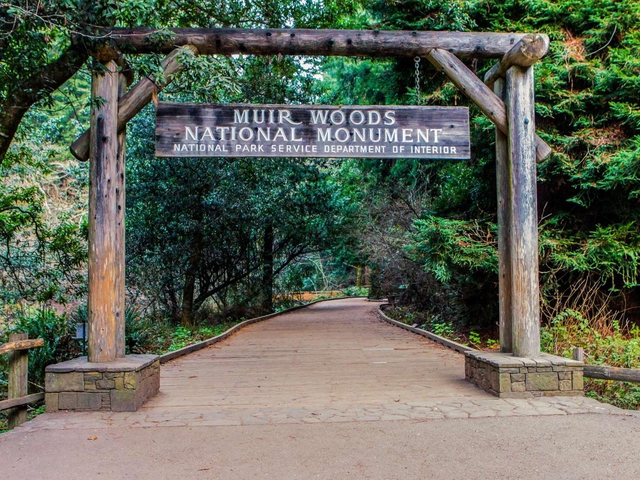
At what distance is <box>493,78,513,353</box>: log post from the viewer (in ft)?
20.8

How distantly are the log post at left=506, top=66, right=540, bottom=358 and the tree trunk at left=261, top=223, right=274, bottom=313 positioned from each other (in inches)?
509

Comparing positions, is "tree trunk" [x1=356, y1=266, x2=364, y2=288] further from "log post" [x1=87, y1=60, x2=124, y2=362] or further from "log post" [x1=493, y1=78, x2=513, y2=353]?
"log post" [x1=87, y1=60, x2=124, y2=362]

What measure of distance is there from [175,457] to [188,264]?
12.0 metres

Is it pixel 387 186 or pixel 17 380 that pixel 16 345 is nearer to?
pixel 17 380

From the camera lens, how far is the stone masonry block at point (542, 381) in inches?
225

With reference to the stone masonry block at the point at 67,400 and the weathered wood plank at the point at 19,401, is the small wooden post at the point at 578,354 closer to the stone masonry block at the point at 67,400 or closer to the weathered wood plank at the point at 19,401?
the stone masonry block at the point at 67,400

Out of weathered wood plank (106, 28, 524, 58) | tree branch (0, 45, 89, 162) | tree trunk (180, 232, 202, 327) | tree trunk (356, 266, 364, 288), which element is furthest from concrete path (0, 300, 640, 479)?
tree trunk (356, 266, 364, 288)

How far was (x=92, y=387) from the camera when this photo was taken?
542 cm

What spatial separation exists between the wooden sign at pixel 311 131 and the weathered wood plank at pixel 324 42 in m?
0.65

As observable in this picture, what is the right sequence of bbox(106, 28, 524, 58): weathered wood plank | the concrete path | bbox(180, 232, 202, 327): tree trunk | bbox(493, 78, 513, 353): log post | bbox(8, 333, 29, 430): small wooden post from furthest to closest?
bbox(180, 232, 202, 327): tree trunk
bbox(493, 78, 513, 353): log post
bbox(106, 28, 524, 58): weathered wood plank
bbox(8, 333, 29, 430): small wooden post
the concrete path

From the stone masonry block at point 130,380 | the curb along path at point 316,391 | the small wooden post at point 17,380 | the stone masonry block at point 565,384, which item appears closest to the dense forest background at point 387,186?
the stone masonry block at point 565,384

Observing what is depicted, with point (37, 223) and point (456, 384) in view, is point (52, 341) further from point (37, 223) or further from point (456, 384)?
point (456, 384)

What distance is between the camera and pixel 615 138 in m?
8.57

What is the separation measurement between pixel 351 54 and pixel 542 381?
421 centimetres
